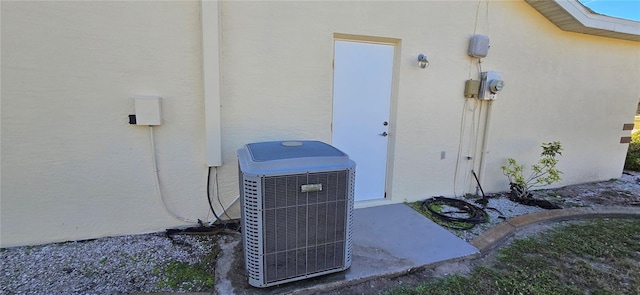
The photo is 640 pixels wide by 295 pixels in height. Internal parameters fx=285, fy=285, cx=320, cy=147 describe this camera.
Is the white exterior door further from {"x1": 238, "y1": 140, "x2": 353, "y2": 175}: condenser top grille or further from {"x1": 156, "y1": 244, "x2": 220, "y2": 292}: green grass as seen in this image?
{"x1": 156, "y1": 244, "x2": 220, "y2": 292}: green grass

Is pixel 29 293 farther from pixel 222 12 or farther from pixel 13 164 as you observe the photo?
pixel 222 12

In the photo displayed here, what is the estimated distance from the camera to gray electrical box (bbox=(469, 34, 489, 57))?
11.8 ft

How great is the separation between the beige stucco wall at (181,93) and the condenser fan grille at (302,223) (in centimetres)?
121

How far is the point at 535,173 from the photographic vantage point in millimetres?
4512

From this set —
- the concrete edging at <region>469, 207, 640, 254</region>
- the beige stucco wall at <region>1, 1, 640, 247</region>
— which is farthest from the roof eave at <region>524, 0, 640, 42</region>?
the concrete edging at <region>469, 207, 640, 254</region>

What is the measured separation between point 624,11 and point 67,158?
727 cm

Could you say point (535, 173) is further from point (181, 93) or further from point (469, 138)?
point (181, 93)

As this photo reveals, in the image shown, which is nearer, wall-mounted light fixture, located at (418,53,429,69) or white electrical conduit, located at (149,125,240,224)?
white electrical conduit, located at (149,125,240,224)

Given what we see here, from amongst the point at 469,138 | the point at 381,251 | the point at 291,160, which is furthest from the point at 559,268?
the point at 291,160

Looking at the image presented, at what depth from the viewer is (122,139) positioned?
2.63 metres

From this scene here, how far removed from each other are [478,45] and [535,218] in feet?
7.28

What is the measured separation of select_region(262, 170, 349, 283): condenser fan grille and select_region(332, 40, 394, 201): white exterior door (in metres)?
1.40

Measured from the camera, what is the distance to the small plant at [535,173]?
160 inches

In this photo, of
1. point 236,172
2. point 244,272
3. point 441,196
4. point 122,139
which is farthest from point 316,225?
point 441,196
